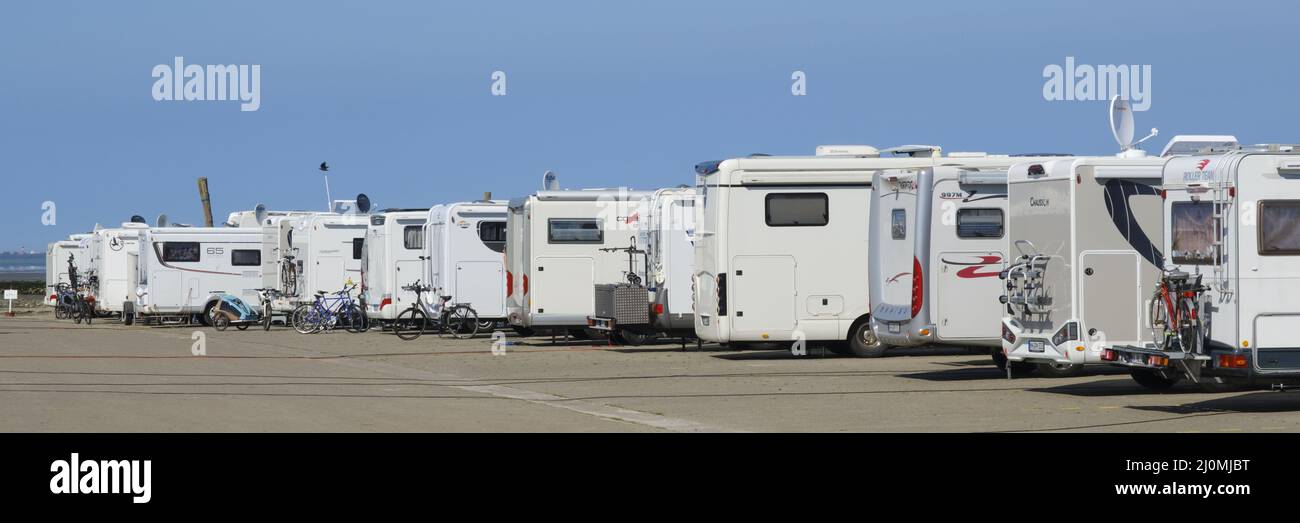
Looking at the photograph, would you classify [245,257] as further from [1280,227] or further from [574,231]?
[1280,227]

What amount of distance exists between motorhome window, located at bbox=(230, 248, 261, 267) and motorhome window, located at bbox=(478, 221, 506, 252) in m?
11.4

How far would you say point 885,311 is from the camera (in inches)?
742

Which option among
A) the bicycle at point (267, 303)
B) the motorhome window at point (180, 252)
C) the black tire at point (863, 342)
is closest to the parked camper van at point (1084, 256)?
the black tire at point (863, 342)

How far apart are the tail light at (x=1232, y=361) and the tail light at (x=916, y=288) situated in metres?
4.72

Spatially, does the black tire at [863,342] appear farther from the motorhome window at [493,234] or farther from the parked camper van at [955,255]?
the motorhome window at [493,234]

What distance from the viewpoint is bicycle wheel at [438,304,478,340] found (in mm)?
29234

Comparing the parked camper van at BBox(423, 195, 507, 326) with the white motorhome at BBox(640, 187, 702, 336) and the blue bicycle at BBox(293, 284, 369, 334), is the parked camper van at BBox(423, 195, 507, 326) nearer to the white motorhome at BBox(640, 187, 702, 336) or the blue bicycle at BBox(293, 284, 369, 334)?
the blue bicycle at BBox(293, 284, 369, 334)

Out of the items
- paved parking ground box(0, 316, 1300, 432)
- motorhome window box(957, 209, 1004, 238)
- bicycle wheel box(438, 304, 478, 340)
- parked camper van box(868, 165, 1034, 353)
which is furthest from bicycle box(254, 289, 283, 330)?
motorhome window box(957, 209, 1004, 238)

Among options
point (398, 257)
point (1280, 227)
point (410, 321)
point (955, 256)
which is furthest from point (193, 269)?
point (1280, 227)

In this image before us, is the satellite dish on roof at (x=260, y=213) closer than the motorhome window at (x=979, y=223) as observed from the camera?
No

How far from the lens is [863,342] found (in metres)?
21.8

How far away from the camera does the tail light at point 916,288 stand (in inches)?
706

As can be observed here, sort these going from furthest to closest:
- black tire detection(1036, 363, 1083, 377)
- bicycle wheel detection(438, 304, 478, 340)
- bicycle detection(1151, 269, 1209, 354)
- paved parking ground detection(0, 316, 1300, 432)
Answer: bicycle wheel detection(438, 304, 478, 340)
black tire detection(1036, 363, 1083, 377)
bicycle detection(1151, 269, 1209, 354)
paved parking ground detection(0, 316, 1300, 432)

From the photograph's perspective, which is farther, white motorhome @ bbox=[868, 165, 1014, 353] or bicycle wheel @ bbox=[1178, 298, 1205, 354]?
white motorhome @ bbox=[868, 165, 1014, 353]
